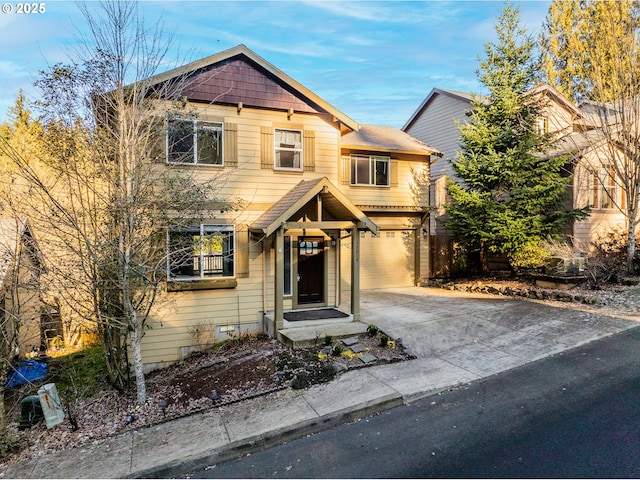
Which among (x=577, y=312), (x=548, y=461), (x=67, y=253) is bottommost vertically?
(x=548, y=461)

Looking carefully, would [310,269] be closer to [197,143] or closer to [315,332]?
[315,332]

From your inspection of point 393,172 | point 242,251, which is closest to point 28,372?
point 242,251

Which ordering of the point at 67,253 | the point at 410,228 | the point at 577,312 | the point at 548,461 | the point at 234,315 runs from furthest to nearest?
1. the point at 410,228
2. the point at 234,315
3. the point at 577,312
4. the point at 67,253
5. the point at 548,461

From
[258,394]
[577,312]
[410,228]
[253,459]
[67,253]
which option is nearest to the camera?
[253,459]

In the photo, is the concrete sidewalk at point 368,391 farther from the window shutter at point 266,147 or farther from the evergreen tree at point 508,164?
the window shutter at point 266,147

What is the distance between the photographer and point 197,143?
32.4 feet

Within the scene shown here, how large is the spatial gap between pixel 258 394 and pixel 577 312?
8.30 m

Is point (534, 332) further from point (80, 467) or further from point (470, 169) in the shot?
point (80, 467)

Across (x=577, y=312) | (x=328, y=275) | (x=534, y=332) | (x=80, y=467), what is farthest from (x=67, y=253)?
(x=577, y=312)

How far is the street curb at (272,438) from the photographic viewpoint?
4785mm

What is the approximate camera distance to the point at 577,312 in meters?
9.67

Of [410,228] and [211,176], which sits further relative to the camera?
[410,228]

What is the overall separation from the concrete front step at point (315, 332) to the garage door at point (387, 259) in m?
5.74

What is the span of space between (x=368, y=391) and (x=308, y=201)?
4663 mm
